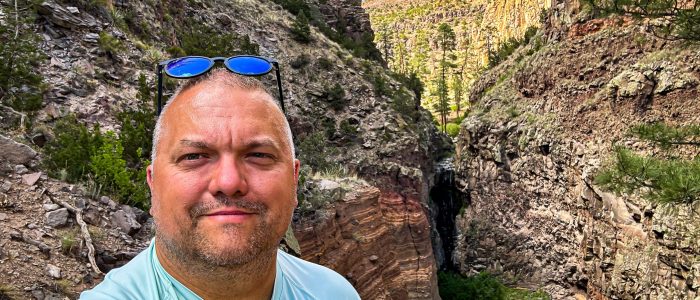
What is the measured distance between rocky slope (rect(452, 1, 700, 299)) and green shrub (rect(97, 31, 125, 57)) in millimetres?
16437

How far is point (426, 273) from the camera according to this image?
45.8 feet

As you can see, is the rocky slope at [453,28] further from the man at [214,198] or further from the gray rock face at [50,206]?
the man at [214,198]

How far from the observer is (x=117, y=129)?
8.26 meters

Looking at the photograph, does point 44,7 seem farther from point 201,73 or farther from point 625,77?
point 625,77

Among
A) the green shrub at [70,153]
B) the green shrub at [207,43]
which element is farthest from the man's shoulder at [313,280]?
the green shrub at [207,43]

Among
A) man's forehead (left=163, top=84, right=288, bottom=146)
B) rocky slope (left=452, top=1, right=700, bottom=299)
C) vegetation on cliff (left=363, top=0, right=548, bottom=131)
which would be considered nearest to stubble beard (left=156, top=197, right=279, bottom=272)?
man's forehead (left=163, top=84, right=288, bottom=146)

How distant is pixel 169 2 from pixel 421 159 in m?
15.0

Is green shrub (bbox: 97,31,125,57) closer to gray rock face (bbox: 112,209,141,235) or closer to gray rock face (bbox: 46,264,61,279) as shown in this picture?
gray rock face (bbox: 112,209,141,235)

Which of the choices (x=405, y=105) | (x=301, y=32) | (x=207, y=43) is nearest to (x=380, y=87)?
(x=405, y=105)

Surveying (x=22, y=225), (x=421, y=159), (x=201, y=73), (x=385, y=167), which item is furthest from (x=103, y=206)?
(x=421, y=159)

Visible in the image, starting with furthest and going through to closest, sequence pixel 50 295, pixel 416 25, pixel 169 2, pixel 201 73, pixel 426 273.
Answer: pixel 416 25 → pixel 169 2 → pixel 426 273 → pixel 50 295 → pixel 201 73

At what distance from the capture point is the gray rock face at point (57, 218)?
507 cm

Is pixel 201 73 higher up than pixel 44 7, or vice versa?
pixel 44 7

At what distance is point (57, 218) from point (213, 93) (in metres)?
4.32
